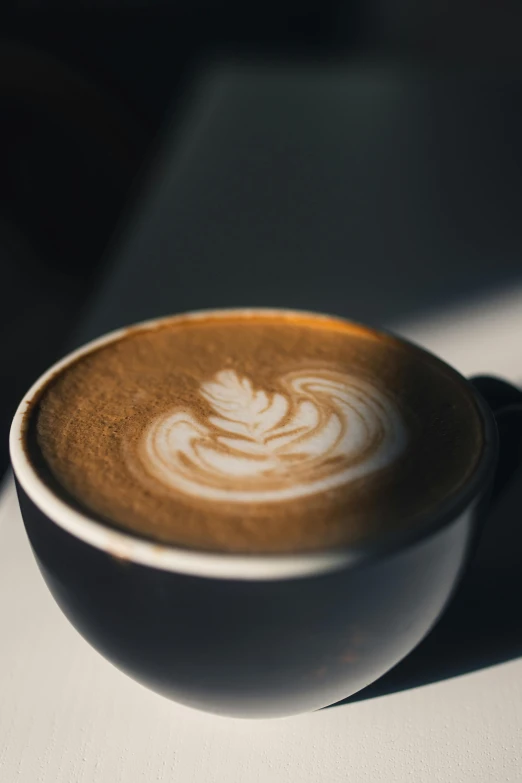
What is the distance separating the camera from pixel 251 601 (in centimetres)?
34

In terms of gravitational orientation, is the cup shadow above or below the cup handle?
below

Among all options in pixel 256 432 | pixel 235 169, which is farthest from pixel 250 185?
pixel 256 432

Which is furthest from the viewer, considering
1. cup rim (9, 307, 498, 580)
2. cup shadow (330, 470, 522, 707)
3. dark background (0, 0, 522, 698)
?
Result: dark background (0, 0, 522, 698)

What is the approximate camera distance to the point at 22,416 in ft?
1.49

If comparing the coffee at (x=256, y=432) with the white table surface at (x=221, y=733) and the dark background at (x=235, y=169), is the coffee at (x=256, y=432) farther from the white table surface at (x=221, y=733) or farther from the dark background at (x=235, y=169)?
the dark background at (x=235, y=169)

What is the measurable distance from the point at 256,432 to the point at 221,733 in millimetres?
164

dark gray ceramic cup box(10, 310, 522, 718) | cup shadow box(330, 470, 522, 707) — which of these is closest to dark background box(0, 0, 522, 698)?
cup shadow box(330, 470, 522, 707)

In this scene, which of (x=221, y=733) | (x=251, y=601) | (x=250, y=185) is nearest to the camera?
(x=251, y=601)

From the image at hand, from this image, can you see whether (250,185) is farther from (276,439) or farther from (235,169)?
(276,439)

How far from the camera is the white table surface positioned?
43cm

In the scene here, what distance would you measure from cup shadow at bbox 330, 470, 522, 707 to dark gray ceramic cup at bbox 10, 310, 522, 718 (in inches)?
2.8

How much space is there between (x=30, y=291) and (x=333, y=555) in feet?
4.89

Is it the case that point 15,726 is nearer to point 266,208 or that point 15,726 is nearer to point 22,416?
point 22,416

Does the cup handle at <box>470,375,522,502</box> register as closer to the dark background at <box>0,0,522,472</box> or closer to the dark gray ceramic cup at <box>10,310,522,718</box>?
the dark gray ceramic cup at <box>10,310,522,718</box>
